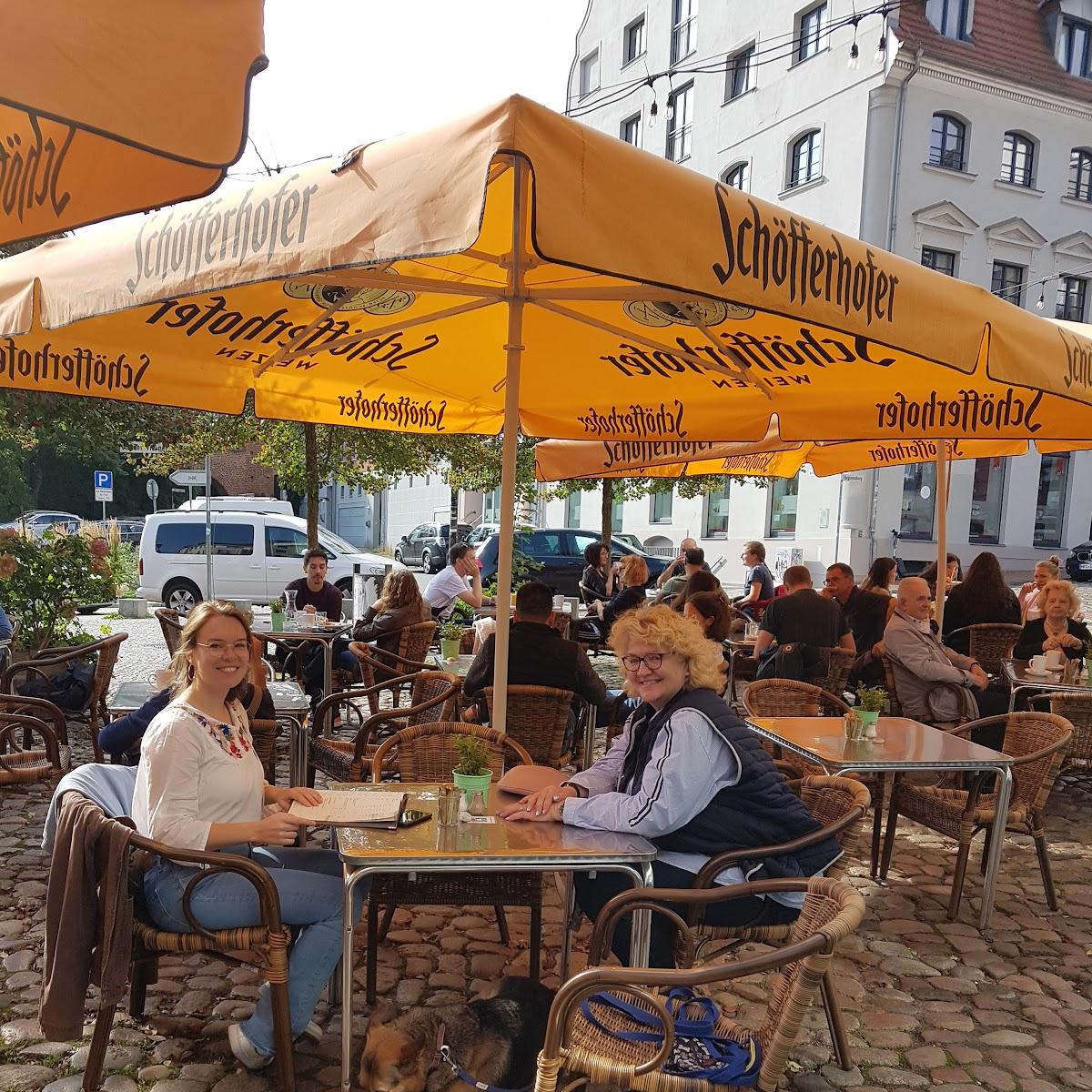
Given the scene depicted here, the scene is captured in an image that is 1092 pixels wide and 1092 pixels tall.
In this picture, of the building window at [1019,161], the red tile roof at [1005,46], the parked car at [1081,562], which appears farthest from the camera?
the parked car at [1081,562]

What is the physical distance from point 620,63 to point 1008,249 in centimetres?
1373

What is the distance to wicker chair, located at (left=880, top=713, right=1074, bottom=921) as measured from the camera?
4.38m

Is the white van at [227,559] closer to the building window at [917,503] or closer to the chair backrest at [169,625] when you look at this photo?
the chair backrest at [169,625]

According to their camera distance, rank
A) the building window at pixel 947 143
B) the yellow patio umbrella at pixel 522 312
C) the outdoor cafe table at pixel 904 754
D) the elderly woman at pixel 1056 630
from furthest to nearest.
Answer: the building window at pixel 947 143, the elderly woman at pixel 1056 630, the outdoor cafe table at pixel 904 754, the yellow patio umbrella at pixel 522 312

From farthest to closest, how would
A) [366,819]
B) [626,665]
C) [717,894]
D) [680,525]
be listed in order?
[680,525]
[626,665]
[366,819]
[717,894]

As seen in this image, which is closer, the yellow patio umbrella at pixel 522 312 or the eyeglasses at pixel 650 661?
the yellow patio umbrella at pixel 522 312

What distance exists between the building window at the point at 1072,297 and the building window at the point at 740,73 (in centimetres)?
998

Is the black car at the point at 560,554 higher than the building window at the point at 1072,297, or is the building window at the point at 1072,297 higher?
the building window at the point at 1072,297

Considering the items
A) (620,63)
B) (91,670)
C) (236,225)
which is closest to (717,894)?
(236,225)

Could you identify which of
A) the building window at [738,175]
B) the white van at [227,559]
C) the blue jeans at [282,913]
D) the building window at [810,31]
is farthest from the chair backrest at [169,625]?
the building window at [810,31]

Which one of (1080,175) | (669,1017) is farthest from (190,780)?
(1080,175)

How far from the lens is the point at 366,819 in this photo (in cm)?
298

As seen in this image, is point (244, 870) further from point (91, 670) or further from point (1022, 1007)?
point (91, 670)

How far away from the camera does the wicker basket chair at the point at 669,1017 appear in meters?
2.15
